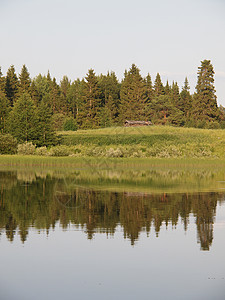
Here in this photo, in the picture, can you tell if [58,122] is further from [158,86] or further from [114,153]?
[114,153]

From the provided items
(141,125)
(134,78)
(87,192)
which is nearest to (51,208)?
(87,192)

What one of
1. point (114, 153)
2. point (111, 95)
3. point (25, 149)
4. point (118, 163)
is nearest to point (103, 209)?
point (118, 163)

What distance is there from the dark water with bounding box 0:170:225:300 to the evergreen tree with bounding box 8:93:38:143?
53617 mm

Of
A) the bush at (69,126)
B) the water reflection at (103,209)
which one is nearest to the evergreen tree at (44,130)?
the bush at (69,126)

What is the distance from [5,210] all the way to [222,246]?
11930mm

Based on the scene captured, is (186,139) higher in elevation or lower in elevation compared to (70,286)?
higher

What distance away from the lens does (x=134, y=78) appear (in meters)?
140

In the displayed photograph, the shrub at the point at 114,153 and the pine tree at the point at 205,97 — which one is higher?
the pine tree at the point at 205,97

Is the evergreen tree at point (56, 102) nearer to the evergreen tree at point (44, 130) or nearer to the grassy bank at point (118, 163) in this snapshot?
the evergreen tree at point (44, 130)

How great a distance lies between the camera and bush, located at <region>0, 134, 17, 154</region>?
76.3 meters

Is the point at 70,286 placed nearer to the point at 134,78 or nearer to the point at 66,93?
the point at 134,78

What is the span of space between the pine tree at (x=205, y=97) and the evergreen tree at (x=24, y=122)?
190ft

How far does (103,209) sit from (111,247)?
833cm

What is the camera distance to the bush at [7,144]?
3005 inches
